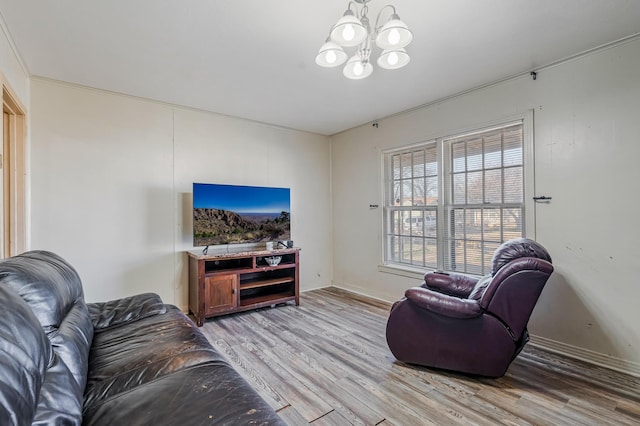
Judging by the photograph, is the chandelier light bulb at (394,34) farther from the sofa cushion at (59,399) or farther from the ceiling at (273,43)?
the sofa cushion at (59,399)

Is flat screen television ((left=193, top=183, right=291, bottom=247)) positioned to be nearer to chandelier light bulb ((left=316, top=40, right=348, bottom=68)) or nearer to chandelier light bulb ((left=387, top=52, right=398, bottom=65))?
chandelier light bulb ((left=316, top=40, right=348, bottom=68))

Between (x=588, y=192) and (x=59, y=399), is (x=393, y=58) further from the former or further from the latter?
(x=59, y=399)

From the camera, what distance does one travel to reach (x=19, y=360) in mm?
717

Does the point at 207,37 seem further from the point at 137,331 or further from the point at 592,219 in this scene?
the point at 592,219

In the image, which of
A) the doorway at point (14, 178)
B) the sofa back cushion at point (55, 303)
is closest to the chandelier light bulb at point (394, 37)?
the sofa back cushion at point (55, 303)

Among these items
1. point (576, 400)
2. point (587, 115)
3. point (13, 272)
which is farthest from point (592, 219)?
point (13, 272)

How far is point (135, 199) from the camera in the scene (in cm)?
346

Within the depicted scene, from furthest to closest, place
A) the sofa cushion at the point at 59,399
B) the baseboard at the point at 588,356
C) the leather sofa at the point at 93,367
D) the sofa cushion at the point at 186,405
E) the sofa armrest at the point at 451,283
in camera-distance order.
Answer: the sofa armrest at the point at 451,283, the baseboard at the point at 588,356, the sofa cushion at the point at 186,405, the sofa cushion at the point at 59,399, the leather sofa at the point at 93,367

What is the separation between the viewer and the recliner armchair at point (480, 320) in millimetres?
2051

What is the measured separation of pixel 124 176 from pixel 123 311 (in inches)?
73.9

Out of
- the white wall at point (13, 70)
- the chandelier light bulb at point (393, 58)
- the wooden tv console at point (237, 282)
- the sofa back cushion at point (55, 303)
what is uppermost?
the white wall at point (13, 70)

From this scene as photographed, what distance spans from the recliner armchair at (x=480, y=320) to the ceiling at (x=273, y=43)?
1616mm

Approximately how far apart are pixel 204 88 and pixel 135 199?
4.87 ft

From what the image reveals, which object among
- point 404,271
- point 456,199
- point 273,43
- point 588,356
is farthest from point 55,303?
point 588,356
